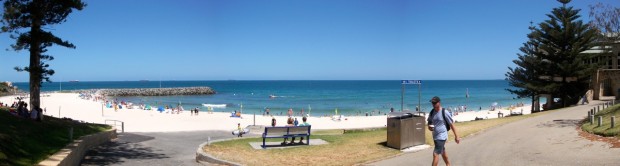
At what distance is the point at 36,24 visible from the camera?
15.1 metres

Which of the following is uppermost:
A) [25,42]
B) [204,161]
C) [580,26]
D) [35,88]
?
A: [580,26]

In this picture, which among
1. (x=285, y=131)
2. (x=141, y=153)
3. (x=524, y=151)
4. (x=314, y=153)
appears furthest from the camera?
(x=141, y=153)

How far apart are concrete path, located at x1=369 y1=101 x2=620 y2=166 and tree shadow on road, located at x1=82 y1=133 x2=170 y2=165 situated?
19.4 feet

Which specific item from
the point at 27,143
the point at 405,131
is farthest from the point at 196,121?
the point at 405,131

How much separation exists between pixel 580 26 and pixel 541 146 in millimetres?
25603

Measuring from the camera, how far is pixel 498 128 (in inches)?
580

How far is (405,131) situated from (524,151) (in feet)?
8.06

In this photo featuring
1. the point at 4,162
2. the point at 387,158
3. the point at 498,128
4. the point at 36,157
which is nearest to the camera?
the point at 4,162

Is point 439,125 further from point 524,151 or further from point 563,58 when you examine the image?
point 563,58

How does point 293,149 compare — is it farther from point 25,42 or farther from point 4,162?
point 25,42

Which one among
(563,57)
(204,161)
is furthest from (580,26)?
(204,161)

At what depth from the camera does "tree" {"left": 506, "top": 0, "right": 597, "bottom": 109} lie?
103ft

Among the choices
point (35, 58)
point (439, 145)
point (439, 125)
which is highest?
point (35, 58)

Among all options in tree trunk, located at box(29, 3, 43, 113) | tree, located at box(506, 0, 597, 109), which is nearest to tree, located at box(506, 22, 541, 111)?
tree, located at box(506, 0, 597, 109)
